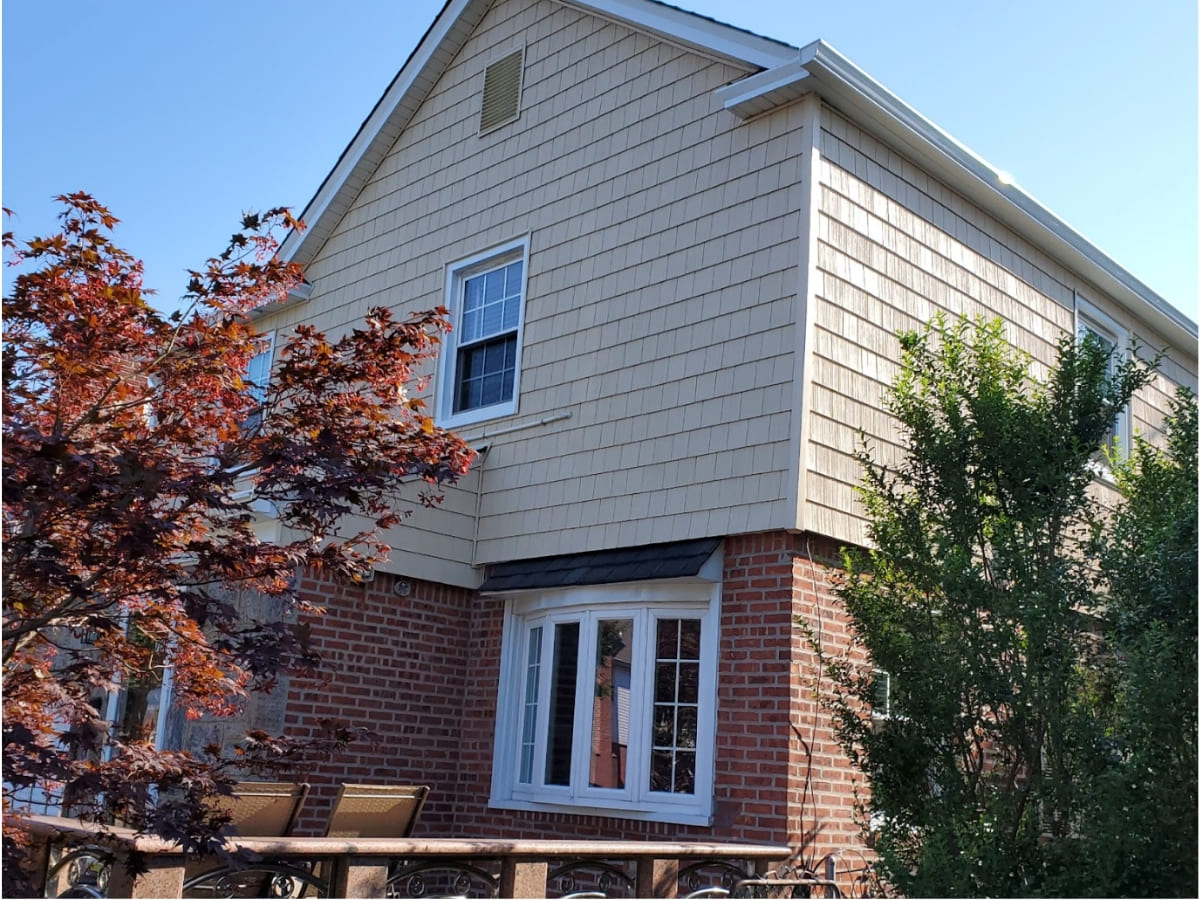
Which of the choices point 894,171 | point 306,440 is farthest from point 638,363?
point 306,440

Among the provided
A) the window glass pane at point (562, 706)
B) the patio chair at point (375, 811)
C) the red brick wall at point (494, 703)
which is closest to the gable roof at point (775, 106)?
Result: the red brick wall at point (494, 703)

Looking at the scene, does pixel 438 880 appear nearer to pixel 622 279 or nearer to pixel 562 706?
pixel 562 706

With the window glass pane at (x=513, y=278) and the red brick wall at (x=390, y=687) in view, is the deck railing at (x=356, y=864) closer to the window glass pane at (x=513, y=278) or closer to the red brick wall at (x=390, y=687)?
the red brick wall at (x=390, y=687)

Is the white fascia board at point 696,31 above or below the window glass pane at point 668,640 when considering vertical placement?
above

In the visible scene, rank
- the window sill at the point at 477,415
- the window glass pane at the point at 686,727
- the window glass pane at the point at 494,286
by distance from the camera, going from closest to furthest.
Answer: the window glass pane at the point at 686,727
the window sill at the point at 477,415
the window glass pane at the point at 494,286

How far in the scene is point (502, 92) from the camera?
38.5ft

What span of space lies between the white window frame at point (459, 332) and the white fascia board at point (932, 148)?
2629mm

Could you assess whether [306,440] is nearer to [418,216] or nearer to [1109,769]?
[1109,769]

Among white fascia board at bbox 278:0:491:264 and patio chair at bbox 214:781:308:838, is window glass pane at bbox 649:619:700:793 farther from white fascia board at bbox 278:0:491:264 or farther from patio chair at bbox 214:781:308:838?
white fascia board at bbox 278:0:491:264

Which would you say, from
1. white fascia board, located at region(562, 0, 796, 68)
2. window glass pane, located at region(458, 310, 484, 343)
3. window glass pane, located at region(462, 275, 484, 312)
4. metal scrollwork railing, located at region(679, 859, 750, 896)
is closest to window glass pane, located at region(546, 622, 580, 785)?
metal scrollwork railing, located at region(679, 859, 750, 896)

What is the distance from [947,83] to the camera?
30.5ft

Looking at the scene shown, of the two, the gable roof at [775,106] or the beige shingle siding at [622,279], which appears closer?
the beige shingle siding at [622,279]

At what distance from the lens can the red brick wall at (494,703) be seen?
26.2 ft

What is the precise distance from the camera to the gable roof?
8.91 meters
